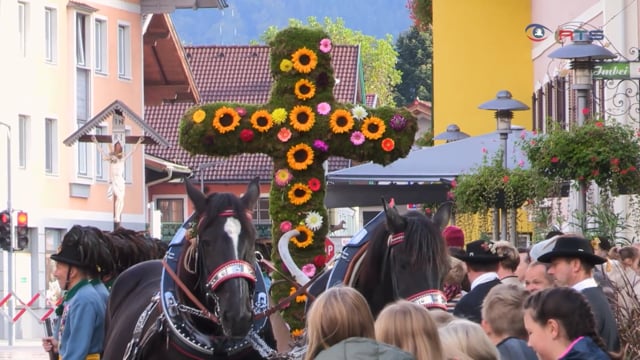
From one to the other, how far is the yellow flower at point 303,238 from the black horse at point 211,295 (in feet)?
10.8

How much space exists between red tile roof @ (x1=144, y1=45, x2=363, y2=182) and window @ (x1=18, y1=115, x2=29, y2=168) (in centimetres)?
2046

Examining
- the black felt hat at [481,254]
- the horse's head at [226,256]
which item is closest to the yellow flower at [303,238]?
the black felt hat at [481,254]

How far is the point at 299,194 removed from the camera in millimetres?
14594

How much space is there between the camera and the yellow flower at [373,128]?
48.0 feet

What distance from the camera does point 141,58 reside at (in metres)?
50.2

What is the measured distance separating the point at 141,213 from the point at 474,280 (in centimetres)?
4049

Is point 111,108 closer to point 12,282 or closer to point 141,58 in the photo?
point 12,282

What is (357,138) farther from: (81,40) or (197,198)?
(81,40)

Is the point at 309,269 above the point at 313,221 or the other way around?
the other way around

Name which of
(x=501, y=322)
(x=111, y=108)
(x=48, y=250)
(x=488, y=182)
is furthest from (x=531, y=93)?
(x=501, y=322)

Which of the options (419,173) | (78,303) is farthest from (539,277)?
(419,173)

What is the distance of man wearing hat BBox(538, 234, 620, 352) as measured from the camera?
30.0ft

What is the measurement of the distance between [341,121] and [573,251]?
18.4 feet

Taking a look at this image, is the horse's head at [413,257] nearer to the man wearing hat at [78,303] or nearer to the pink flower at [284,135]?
the man wearing hat at [78,303]
